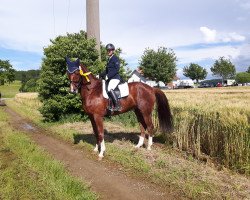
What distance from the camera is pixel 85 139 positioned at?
1256 cm

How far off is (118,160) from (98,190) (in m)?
2.30

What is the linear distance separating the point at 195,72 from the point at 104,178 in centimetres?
11915

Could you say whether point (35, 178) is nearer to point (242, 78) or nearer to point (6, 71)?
point (6, 71)

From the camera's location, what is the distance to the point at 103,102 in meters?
10.4

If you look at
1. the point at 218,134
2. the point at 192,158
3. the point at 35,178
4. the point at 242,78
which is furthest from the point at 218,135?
the point at 242,78

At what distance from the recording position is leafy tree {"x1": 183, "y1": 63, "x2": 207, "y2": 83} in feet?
403

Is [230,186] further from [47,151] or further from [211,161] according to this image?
[47,151]

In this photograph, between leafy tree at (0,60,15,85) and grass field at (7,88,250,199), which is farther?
leafy tree at (0,60,15,85)

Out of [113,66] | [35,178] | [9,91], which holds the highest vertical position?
[113,66]

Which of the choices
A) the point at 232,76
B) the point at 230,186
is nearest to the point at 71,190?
the point at 230,186

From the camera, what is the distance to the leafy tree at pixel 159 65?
7306cm

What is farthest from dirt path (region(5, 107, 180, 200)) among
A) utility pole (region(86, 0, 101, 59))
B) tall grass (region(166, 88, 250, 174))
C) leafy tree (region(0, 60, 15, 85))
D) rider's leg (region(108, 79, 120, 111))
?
leafy tree (region(0, 60, 15, 85))

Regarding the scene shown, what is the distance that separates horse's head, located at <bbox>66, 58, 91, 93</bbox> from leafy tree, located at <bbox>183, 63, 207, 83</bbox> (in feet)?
381

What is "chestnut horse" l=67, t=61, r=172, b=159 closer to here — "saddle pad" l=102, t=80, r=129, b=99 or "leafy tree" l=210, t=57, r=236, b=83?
"saddle pad" l=102, t=80, r=129, b=99
